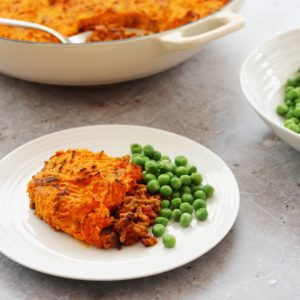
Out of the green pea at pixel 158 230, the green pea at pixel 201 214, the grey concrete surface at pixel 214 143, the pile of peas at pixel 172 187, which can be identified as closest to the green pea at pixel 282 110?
the grey concrete surface at pixel 214 143

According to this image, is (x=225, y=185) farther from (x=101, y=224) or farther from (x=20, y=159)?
(x=20, y=159)

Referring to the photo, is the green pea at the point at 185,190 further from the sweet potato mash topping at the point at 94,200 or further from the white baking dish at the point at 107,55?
the white baking dish at the point at 107,55

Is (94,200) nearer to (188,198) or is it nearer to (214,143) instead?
(188,198)

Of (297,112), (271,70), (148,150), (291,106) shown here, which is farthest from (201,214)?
(271,70)

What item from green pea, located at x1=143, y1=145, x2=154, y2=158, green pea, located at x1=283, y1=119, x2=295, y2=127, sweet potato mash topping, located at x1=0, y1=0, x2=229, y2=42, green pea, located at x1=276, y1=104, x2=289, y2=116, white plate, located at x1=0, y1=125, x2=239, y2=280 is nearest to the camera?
white plate, located at x1=0, y1=125, x2=239, y2=280

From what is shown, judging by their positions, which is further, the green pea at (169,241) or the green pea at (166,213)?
the green pea at (166,213)

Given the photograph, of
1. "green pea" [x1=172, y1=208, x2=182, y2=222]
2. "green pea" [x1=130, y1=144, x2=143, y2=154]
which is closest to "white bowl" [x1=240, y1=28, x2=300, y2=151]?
"green pea" [x1=130, y1=144, x2=143, y2=154]

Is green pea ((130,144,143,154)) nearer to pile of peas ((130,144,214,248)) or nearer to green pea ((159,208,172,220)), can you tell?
pile of peas ((130,144,214,248))
